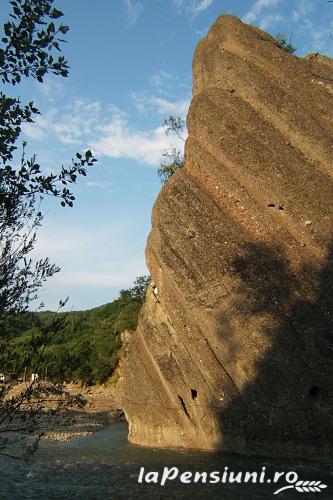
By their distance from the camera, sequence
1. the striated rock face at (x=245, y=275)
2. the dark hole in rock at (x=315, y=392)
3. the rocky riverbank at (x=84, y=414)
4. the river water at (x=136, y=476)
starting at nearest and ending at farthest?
the river water at (x=136, y=476) → the dark hole in rock at (x=315, y=392) → the striated rock face at (x=245, y=275) → the rocky riverbank at (x=84, y=414)

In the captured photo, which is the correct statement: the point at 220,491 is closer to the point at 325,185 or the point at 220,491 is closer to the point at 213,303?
the point at 213,303

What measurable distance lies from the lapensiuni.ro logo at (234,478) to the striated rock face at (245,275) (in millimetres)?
2217

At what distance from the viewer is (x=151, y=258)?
23.6 metres

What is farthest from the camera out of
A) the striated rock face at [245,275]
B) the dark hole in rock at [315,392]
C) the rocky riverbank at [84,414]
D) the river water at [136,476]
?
the rocky riverbank at [84,414]

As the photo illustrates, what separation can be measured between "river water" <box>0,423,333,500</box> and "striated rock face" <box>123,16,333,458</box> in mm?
1223

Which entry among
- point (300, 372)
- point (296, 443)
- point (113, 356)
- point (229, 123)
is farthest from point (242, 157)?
point (113, 356)

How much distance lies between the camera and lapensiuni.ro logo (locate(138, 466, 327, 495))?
45.4ft

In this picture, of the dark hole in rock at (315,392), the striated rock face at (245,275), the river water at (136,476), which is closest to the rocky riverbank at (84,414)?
the river water at (136,476)

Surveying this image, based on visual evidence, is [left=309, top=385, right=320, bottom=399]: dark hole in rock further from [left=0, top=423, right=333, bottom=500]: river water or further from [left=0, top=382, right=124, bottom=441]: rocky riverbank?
[left=0, top=382, right=124, bottom=441]: rocky riverbank

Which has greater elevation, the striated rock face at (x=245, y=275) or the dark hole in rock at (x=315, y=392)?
the striated rock face at (x=245, y=275)

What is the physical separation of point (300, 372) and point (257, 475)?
3.98 metres

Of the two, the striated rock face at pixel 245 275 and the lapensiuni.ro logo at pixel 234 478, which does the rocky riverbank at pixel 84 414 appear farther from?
the striated rock face at pixel 245 275

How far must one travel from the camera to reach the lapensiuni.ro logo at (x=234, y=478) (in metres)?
13.8

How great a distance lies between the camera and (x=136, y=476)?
1634cm
